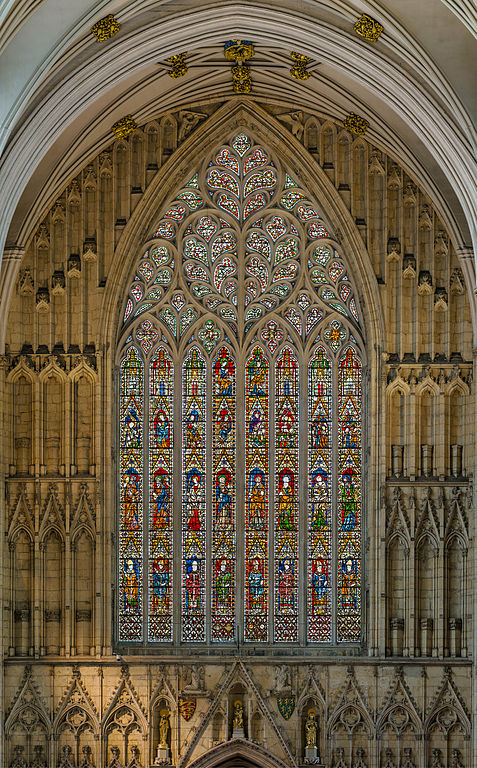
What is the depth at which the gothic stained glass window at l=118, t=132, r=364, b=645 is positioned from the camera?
24.3 m

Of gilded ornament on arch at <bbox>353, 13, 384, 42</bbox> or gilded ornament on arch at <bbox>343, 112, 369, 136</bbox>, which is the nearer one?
gilded ornament on arch at <bbox>353, 13, 384, 42</bbox>

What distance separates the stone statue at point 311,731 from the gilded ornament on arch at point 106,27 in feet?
30.9

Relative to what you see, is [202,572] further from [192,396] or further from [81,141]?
[81,141]

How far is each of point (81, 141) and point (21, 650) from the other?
7.00 m

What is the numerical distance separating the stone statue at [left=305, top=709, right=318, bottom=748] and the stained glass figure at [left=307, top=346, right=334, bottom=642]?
3.83ft

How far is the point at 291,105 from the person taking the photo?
80.6 feet

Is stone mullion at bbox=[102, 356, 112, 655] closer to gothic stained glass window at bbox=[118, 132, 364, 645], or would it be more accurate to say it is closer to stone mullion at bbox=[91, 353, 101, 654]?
stone mullion at bbox=[91, 353, 101, 654]

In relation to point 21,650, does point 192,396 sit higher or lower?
higher

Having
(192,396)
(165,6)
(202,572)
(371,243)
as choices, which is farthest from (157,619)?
(165,6)

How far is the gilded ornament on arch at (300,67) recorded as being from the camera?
75.0 feet

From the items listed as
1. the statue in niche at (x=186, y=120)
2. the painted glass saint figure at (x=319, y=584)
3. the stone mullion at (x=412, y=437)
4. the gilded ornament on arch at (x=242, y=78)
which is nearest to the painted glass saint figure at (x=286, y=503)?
the painted glass saint figure at (x=319, y=584)

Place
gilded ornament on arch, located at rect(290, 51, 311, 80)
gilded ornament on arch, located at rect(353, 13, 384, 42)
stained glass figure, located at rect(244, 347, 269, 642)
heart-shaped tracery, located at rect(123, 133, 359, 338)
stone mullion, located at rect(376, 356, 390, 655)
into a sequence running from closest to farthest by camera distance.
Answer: gilded ornament on arch, located at rect(353, 13, 384, 42)
gilded ornament on arch, located at rect(290, 51, 311, 80)
stone mullion, located at rect(376, 356, 390, 655)
stained glass figure, located at rect(244, 347, 269, 642)
heart-shaped tracery, located at rect(123, 133, 359, 338)

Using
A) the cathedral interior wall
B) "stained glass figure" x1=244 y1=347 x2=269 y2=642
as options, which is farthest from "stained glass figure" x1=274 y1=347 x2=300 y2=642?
the cathedral interior wall

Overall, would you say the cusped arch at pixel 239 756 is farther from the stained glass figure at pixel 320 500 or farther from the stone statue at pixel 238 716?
the stained glass figure at pixel 320 500
